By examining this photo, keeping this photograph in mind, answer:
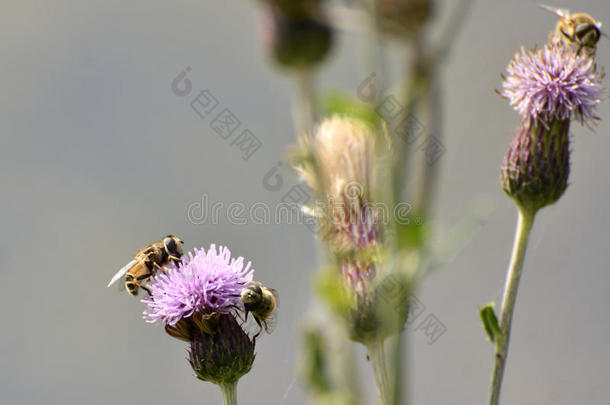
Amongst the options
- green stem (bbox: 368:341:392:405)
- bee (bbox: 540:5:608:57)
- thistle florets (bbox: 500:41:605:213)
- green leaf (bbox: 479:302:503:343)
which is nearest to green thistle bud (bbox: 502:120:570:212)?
thistle florets (bbox: 500:41:605:213)

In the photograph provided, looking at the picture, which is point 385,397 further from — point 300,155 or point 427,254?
point 300,155

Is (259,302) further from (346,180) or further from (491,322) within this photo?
(491,322)

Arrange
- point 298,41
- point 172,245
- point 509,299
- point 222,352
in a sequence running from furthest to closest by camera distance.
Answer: point 298,41, point 172,245, point 222,352, point 509,299

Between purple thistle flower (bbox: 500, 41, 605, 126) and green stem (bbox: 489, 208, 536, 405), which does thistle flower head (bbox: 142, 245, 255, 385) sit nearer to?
green stem (bbox: 489, 208, 536, 405)

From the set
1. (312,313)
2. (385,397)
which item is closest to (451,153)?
(312,313)

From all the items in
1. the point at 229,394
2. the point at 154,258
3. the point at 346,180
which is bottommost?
the point at 229,394

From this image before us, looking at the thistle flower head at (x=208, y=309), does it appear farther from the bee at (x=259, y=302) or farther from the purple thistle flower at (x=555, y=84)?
the purple thistle flower at (x=555, y=84)

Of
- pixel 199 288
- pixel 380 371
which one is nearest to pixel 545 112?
pixel 380 371
